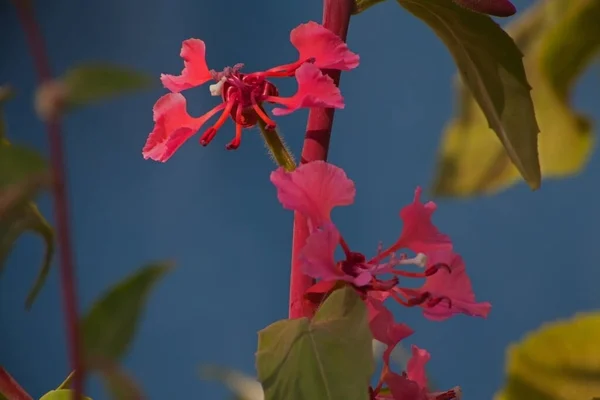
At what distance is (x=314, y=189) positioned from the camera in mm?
Result: 206

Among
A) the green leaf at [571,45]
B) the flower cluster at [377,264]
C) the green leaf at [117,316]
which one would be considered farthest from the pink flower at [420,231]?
the green leaf at [571,45]

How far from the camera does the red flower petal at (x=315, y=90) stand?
21 cm

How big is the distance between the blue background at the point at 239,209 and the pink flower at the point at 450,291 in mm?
683

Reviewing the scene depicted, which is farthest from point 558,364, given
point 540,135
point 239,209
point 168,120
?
point 239,209

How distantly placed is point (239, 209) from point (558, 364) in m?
0.68

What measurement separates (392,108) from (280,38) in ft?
0.68

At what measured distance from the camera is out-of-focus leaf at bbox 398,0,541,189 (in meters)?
0.27

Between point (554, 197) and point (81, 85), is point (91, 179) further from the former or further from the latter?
point (81, 85)

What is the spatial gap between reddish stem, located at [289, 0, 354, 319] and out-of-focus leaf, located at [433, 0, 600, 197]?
235mm

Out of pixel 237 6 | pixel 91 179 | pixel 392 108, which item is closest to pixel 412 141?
pixel 392 108

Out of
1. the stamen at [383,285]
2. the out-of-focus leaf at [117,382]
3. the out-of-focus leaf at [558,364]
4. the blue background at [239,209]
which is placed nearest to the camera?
the out-of-focus leaf at [117,382]

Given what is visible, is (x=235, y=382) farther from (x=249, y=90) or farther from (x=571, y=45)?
(x=571, y=45)

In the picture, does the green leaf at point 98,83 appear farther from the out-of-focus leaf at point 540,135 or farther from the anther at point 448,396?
the out-of-focus leaf at point 540,135

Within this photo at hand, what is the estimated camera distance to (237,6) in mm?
1045
